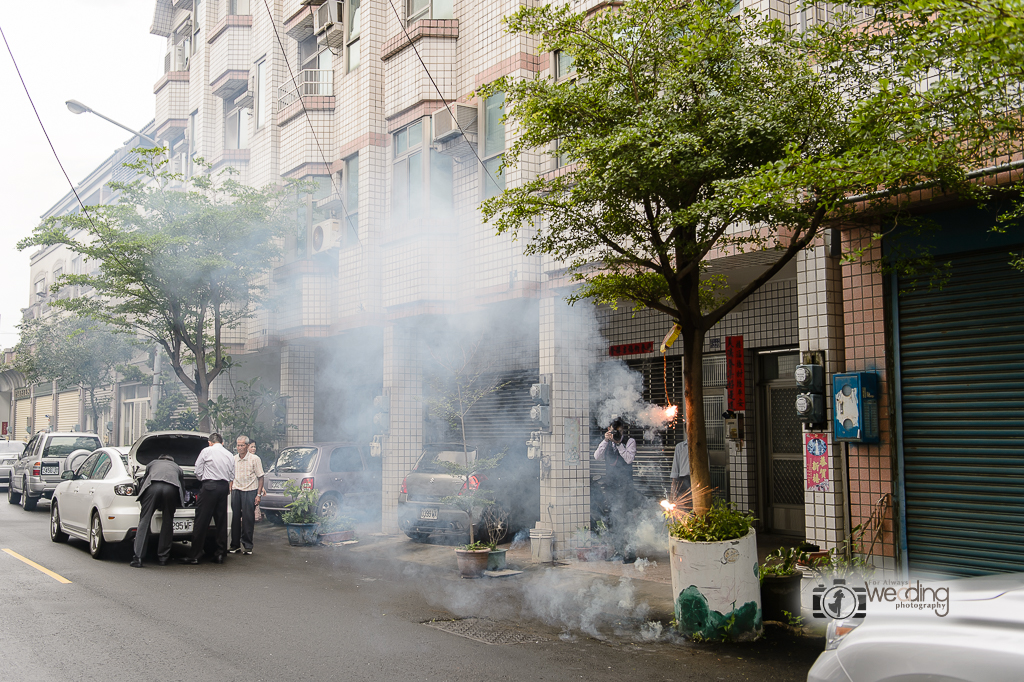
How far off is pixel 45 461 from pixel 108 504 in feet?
29.6

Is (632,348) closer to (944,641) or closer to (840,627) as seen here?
(840,627)

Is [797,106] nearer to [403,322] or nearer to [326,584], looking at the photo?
[326,584]

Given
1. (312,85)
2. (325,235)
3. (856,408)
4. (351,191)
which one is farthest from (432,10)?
(856,408)

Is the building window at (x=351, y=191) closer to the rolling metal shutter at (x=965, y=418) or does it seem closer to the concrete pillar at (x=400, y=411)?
the concrete pillar at (x=400, y=411)

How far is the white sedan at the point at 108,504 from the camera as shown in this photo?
10992 millimetres

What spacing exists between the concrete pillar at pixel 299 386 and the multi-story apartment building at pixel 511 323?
0.05m

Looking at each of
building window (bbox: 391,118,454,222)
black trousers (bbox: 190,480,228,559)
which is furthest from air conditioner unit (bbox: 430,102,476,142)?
black trousers (bbox: 190,480,228,559)

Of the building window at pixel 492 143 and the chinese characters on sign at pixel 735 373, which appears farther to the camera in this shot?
the building window at pixel 492 143

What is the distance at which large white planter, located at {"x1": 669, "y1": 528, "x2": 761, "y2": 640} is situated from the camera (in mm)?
6750

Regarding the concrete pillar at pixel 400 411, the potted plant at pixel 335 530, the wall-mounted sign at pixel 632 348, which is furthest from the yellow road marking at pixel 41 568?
the wall-mounted sign at pixel 632 348

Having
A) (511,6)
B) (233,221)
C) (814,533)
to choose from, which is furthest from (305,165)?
(814,533)

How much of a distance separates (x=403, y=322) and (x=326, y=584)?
5.94 meters

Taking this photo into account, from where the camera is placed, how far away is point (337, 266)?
17562mm

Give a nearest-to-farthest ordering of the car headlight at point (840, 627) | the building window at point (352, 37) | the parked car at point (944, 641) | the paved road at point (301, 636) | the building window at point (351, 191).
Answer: the parked car at point (944, 641)
the car headlight at point (840, 627)
the paved road at point (301, 636)
the building window at point (351, 191)
the building window at point (352, 37)
